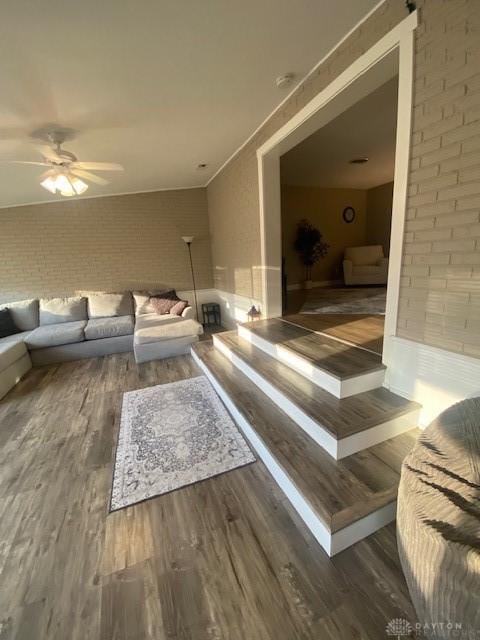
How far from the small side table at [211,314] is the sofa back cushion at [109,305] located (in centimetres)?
139

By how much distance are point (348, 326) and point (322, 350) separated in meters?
0.81

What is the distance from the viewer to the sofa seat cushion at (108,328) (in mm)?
3988

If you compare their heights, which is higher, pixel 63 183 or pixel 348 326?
pixel 63 183

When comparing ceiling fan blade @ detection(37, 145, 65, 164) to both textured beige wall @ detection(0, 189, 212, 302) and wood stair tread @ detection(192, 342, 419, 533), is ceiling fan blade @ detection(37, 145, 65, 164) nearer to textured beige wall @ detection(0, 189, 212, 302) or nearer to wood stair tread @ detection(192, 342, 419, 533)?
textured beige wall @ detection(0, 189, 212, 302)

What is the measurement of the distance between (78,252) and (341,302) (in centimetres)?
453

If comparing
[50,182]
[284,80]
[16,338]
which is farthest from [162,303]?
[284,80]

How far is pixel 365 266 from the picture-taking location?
593cm

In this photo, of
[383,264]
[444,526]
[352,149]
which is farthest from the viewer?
[383,264]

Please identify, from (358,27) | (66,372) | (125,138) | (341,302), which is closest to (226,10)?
(358,27)

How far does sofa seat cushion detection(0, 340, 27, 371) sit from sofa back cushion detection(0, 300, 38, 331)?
468 mm

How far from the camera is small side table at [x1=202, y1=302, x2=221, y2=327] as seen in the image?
530cm

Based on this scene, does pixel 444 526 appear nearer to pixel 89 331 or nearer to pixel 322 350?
pixel 322 350

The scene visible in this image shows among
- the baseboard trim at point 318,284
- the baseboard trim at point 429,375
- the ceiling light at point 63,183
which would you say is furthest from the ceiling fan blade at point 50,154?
the baseboard trim at point 318,284

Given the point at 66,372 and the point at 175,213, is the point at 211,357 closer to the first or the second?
the point at 66,372
